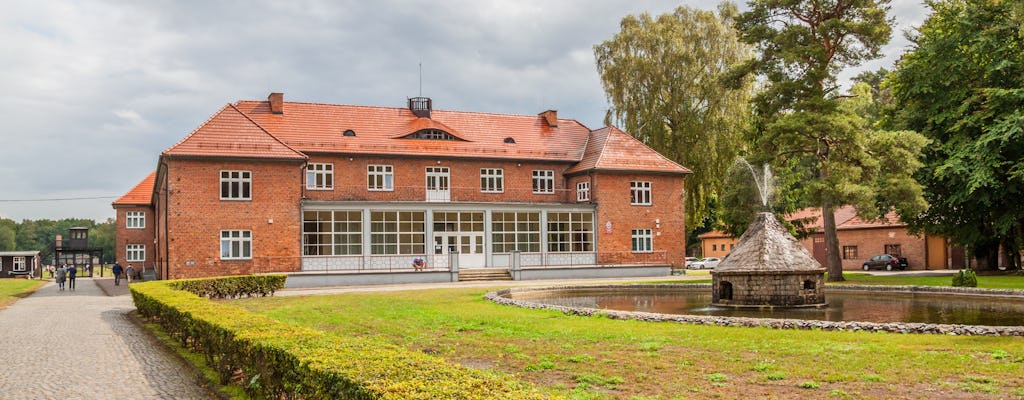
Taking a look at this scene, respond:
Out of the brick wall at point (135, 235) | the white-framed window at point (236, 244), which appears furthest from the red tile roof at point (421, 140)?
the brick wall at point (135, 235)

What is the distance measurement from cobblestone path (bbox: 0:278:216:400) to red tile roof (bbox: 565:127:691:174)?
23.4m

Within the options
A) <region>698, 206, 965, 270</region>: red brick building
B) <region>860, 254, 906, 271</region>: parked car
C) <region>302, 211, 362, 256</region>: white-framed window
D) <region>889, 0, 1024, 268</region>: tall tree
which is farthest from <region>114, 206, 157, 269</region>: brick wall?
<region>889, 0, 1024, 268</region>: tall tree

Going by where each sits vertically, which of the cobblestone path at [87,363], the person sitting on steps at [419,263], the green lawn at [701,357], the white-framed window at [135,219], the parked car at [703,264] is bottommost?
the parked car at [703,264]

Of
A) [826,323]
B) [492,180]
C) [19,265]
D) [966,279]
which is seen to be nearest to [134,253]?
[19,265]

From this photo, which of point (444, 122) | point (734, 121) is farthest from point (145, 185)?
point (734, 121)

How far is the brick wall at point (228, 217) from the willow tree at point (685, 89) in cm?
1772

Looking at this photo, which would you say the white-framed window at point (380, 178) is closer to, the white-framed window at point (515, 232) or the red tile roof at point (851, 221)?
the white-framed window at point (515, 232)

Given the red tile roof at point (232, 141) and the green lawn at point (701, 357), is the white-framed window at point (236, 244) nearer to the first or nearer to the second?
the red tile roof at point (232, 141)

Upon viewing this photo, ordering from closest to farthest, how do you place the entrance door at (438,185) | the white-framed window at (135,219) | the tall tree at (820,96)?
the tall tree at (820,96) < the entrance door at (438,185) < the white-framed window at (135,219)

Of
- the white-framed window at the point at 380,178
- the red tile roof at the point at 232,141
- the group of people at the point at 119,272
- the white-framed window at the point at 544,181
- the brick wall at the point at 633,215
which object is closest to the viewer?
the red tile roof at the point at 232,141

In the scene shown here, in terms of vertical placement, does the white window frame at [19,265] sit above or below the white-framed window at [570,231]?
below

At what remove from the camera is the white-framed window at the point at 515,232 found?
36.6 metres

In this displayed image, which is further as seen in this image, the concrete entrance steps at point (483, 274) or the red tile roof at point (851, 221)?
the red tile roof at point (851, 221)

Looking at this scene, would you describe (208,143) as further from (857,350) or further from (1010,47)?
(1010,47)
